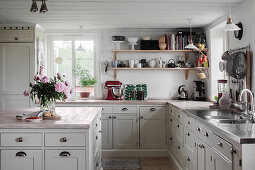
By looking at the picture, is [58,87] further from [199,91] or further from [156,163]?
[199,91]

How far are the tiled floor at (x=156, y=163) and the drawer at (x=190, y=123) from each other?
1040 millimetres

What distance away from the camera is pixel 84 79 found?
16.9 ft

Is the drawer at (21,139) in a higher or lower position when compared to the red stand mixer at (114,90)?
lower

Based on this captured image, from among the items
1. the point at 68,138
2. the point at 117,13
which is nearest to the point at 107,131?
the point at 117,13

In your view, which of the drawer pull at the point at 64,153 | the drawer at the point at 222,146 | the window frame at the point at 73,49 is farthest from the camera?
the window frame at the point at 73,49

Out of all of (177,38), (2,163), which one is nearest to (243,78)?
(177,38)

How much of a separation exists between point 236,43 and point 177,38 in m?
1.52

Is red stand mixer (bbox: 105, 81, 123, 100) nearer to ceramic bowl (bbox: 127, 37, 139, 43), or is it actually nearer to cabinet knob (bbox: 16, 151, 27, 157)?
ceramic bowl (bbox: 127, 37, 139, 43)

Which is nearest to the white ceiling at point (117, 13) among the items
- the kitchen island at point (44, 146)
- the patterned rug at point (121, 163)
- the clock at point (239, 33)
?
the clock at point (239, 33)

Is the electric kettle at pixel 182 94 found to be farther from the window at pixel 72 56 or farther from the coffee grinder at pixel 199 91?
the window at pixel 72 56

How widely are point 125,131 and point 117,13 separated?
1992 mm

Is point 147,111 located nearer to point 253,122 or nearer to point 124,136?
point 124,136

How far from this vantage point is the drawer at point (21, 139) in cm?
241

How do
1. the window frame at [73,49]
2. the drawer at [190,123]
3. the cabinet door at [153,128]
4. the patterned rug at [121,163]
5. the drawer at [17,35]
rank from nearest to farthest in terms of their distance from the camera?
the drawer at [190,123] < the patterned rug at [121,163] < the cabinet door at [153,128] < the drawer at [17,35] < the window frame at [73,49]
